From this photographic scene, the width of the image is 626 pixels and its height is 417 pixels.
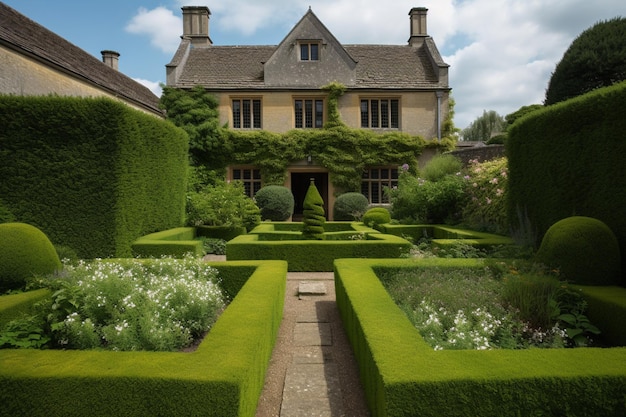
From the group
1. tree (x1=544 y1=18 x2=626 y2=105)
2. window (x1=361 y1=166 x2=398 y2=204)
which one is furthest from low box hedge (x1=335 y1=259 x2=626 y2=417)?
window (x1=361 y1=166 x2=398 y2=204)

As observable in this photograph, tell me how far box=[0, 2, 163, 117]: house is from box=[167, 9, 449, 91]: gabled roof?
4.04m

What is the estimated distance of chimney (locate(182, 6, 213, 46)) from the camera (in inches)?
846

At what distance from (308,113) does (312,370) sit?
17390mm

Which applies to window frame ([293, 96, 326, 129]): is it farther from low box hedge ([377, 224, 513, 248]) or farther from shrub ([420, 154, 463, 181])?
low box hedge ([377, 224, 513, 248])

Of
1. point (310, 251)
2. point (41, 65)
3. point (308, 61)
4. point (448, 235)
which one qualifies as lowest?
point (310, 251)

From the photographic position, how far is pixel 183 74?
797 inches

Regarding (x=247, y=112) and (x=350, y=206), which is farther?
(x=247, y=112)

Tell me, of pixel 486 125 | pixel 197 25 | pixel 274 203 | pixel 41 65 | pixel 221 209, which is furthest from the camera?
pixel 486 125

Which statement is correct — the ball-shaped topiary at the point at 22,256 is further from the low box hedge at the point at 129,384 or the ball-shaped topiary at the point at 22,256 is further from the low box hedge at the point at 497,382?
the low box hedge at the point at 497,382

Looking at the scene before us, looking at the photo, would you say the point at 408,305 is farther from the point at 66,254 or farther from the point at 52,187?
the point at 52,187

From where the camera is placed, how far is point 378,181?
20.0 m

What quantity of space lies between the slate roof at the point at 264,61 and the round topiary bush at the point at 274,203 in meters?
5.74

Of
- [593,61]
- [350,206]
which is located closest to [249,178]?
[350,206]

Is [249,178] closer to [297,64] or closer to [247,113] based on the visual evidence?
[247,113]
